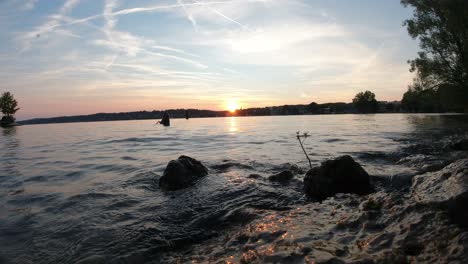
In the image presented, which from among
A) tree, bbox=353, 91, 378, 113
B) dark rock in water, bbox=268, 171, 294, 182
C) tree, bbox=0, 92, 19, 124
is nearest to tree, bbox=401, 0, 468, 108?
dark rock in water, bbox=268, 171, 294, 182

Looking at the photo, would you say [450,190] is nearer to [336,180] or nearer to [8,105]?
[336,180]

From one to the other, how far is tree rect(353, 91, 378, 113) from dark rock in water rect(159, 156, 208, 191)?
583ft

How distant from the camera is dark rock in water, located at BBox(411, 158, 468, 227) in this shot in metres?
4.36

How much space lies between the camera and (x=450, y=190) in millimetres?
4961

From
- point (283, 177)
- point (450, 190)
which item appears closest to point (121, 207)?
point (283, 177)

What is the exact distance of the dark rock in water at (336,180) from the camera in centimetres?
868

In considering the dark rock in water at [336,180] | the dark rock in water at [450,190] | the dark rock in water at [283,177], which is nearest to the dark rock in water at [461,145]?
the dark rock in water at [336,180]

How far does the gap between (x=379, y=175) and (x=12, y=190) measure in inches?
527

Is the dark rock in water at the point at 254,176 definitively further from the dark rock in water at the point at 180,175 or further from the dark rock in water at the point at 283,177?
the dark rock in water at the point at 180,175

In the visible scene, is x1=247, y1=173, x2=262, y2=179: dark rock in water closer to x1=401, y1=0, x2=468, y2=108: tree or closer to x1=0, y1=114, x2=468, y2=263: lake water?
x1=0, y1=114, x2=468, y2=263: lake water

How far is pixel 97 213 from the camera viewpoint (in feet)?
28.0

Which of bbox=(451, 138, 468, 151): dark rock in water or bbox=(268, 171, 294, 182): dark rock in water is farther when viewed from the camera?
bbox=(451, 138, 468, 151): dark rock in water

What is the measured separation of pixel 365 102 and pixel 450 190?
184 m

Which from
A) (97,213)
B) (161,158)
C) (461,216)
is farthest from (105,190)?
(461,216)
